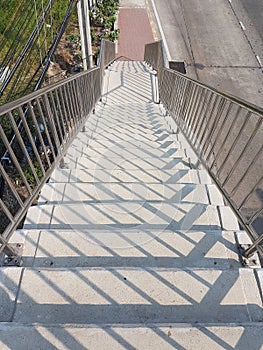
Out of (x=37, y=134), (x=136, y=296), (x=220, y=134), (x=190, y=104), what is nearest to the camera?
(x=136, y=296)

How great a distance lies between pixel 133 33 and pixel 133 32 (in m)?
0.06

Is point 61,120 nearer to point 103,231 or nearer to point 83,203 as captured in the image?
point 83,203

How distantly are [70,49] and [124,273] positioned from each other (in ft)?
30.2

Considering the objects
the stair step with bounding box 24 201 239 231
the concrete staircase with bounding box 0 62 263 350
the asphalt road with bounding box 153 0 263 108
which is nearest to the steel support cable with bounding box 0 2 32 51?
the asphalt road with bounding box 153 0 263 108

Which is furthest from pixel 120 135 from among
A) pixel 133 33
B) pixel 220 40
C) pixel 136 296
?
pixel 133 33

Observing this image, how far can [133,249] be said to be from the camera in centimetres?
201

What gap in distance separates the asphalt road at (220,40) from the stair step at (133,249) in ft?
24.0

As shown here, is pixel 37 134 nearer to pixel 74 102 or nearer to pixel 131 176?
pixel 131 176

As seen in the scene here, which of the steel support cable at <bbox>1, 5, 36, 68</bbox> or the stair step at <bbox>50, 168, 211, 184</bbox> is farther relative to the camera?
the steel support cable at <bbox>1, 5, 36, 68</bbox>

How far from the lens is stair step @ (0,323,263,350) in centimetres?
139

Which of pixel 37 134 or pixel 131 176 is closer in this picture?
pixel 37 134

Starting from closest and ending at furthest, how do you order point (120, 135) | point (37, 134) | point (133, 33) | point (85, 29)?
point (37, 134) < point (120, 135) < point (85, 29) < point (133, 33)

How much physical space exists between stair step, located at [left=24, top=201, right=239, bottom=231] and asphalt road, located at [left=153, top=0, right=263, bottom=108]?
699 centimetres

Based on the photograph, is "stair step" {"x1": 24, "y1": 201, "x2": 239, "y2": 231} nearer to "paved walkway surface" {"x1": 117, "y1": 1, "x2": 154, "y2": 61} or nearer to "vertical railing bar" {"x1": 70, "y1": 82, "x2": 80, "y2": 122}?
"vertical railing bar" {"x1": 70, "y1": 82, "x2": 80, "y2": 122}
